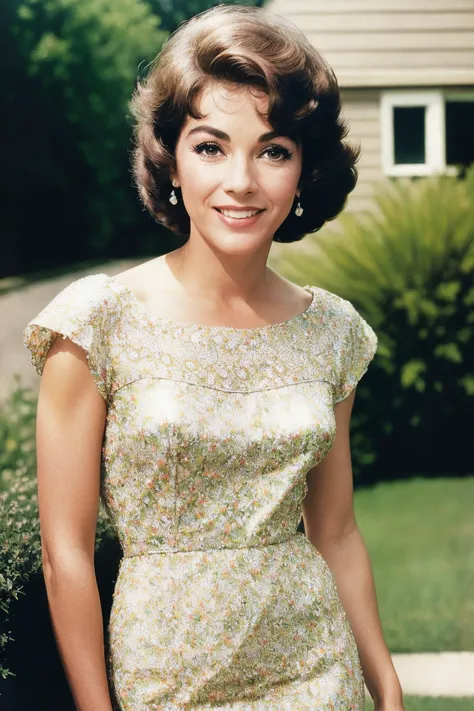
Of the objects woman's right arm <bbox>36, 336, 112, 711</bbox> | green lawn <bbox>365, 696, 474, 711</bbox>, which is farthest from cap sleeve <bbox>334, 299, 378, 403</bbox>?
green lawn <bbox>365, 696, 474, 711</bbox>

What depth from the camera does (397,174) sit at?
652 centimetres

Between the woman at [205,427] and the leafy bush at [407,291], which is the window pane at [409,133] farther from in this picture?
the woman at [205,427]

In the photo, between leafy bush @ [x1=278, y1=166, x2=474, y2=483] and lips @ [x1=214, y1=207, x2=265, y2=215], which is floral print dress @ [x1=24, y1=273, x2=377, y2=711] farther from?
leafy bush @ [x1=278, y1=166, x2=474, y2=483]

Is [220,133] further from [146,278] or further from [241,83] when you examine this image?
[146,278]

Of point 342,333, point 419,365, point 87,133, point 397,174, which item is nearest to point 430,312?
point 419,365

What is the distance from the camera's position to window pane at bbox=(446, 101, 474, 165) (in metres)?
6.41

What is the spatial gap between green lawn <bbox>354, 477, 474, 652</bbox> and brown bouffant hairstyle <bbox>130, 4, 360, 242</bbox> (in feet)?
6.17

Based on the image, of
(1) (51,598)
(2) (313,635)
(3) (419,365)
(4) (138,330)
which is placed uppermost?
(4) (138,330)

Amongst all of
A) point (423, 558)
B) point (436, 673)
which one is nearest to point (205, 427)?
point (436, 673)

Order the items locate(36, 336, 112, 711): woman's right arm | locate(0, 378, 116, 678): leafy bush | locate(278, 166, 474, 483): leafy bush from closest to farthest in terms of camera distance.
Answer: locate(36, 336, 112, 711): woman's right arm
locate(0, 378, 116, 678): leafy bush
locate(278, 166, 474, 483): leafy bush

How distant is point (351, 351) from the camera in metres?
1.84

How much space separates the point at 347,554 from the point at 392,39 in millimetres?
5385

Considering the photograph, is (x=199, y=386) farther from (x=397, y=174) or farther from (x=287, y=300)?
(x=397, y=174)

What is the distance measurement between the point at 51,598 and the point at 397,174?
541 centimetres
